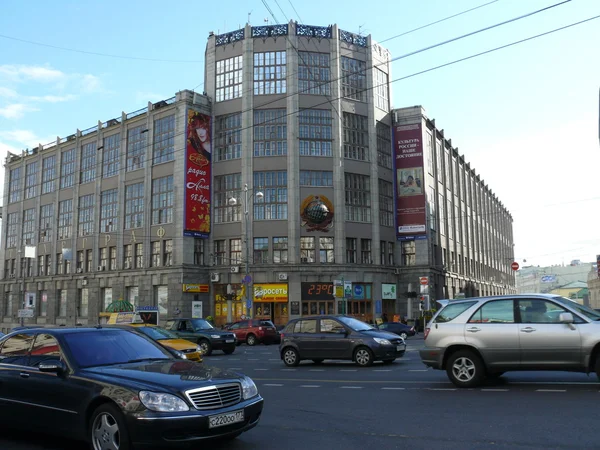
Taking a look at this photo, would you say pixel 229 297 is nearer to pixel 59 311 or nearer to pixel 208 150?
pixel 208 150

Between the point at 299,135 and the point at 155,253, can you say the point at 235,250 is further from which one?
the point at 299,135

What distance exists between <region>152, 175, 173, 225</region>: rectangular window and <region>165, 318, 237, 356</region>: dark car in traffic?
79.9 feet

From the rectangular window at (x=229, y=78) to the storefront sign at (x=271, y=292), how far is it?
1648cm

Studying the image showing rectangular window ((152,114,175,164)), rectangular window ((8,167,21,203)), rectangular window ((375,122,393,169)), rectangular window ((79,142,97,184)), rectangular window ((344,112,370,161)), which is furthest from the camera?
rectangular window ((8,167,21,203))

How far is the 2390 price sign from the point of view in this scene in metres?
46.8

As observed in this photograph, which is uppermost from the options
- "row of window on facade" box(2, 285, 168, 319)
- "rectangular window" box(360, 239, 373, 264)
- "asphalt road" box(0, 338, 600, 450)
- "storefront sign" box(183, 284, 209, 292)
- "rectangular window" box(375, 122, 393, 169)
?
"rectangular window" box(375, 122, 393, 169)

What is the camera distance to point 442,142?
62.4m

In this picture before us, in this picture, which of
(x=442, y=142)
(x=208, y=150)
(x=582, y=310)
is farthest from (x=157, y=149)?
(x=582, y=310)

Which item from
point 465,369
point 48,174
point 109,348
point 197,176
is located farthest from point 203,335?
point 48,174

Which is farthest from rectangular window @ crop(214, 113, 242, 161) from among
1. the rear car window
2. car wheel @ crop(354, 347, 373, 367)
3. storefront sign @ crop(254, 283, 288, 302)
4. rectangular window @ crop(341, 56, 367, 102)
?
the rear car window

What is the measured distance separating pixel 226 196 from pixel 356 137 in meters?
12.3

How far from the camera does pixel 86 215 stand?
57.4 meters

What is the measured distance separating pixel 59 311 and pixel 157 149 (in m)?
20.7

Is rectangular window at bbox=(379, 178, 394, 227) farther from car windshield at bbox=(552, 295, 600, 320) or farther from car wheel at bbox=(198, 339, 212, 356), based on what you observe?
car windshield at bbox=(552, 295, 600, 320)
